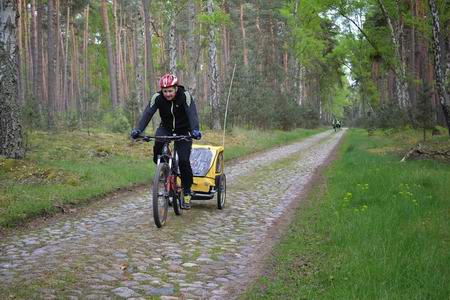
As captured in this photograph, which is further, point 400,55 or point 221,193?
point 400,55

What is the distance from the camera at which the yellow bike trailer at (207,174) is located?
883cm

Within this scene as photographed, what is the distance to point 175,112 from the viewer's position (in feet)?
25.7

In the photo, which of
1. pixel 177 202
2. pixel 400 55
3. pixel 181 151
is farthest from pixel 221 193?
pixel 400 55

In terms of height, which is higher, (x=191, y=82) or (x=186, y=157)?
(x=191, y=82)

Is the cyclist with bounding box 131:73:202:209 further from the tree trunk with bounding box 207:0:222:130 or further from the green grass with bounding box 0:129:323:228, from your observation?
the tree trunk with bounding box 207:0:222:130

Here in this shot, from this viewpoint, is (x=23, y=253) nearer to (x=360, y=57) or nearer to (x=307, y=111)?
(x=360, y=57)

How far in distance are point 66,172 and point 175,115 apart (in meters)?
4.50

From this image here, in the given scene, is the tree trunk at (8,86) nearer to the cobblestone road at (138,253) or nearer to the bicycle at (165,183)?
the cobblestone road at (138,253)

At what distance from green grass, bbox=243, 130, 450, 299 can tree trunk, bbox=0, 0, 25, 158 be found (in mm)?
7145

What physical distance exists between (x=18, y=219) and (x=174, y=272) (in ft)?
11.6

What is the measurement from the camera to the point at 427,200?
8445mm

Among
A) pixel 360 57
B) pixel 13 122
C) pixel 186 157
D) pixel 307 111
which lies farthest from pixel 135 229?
pixel 307 111

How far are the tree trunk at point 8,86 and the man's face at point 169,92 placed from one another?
542cm

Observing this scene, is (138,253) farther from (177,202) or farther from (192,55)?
(192,55)
